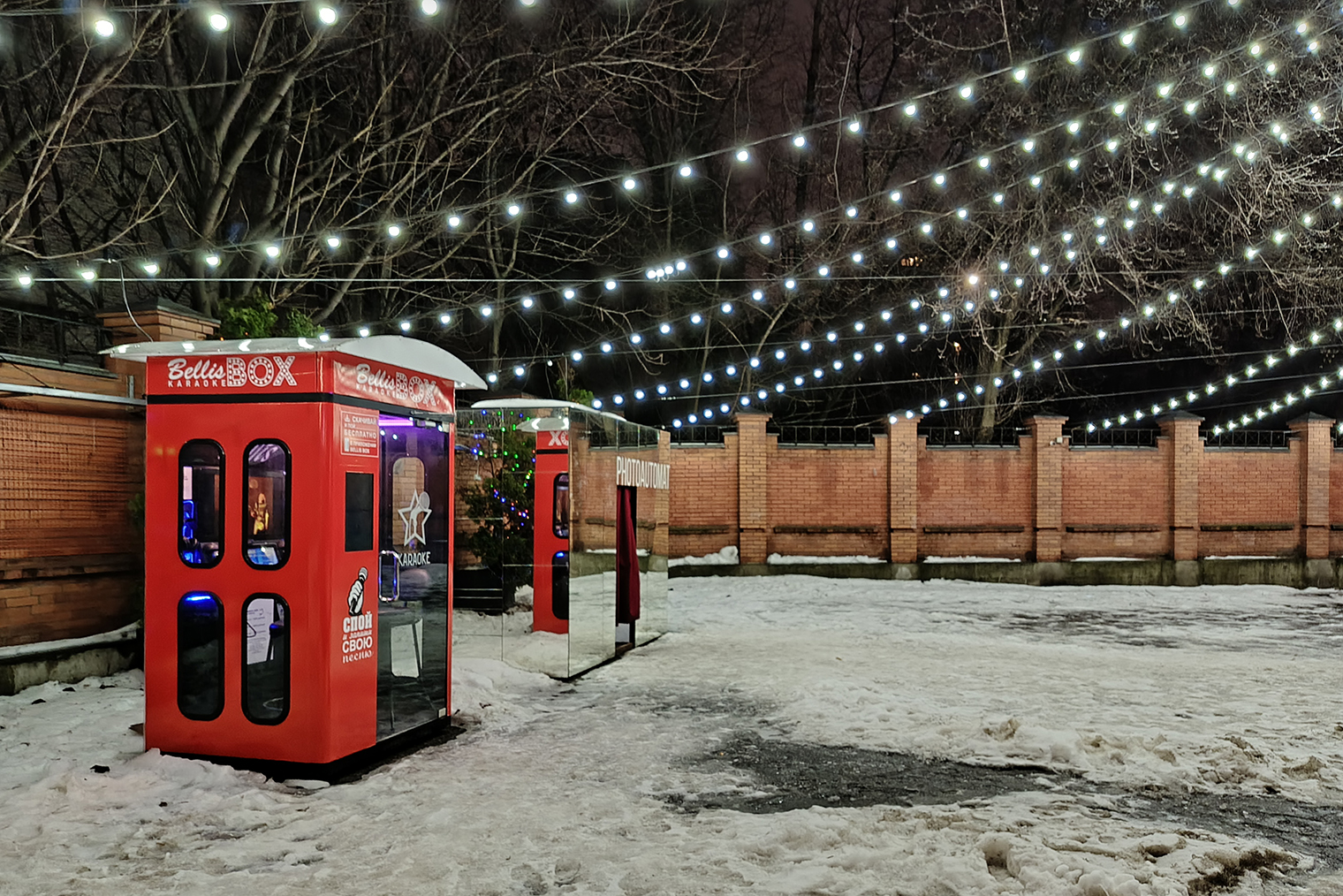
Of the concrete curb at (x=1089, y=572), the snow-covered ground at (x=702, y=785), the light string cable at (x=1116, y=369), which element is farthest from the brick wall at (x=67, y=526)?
the light string cable at (x=1116, y=369)

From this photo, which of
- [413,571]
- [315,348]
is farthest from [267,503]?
[413,571]

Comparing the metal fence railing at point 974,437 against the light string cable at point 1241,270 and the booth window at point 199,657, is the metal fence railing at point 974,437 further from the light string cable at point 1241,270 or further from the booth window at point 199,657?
the booth window at point 199,657

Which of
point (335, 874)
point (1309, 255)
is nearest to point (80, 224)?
point (335, 874)

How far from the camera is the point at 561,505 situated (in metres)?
11.4

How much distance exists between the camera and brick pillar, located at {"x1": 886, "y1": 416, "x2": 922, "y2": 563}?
62.7 ft

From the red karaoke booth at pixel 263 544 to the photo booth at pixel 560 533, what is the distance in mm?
3501

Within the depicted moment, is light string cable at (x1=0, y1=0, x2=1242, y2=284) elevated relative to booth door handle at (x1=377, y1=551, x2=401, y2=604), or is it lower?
elevated

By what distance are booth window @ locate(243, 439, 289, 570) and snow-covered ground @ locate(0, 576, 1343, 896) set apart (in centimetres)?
138

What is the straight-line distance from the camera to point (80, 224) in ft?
55.7

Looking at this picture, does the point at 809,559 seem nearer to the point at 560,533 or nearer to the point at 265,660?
the point at 560,533

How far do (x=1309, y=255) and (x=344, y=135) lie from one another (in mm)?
18213

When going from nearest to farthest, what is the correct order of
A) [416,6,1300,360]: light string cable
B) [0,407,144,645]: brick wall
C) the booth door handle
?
1. the booth door handle
2. [0,407,144,645]: brick wall
3. [416,6,1300,360]: light string cable

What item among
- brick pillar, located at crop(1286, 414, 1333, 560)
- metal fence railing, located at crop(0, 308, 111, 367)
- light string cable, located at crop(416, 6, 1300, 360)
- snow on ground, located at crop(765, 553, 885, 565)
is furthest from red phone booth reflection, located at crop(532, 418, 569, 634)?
brick pillar, located at crop(1286, 414, 1333, 560)

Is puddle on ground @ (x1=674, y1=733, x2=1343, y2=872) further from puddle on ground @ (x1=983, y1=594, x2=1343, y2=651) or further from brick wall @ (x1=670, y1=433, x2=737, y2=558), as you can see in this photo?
brick wall @ (x1=670, y1=433, x2=737, y2=558)
